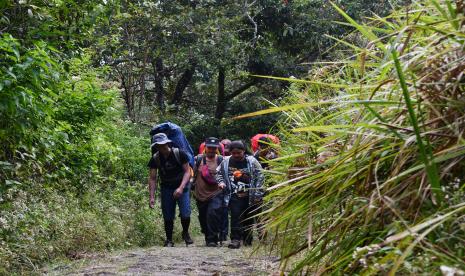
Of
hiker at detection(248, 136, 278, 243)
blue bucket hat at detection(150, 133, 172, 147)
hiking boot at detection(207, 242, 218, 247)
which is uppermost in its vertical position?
blue bucket hat at detection(150, 133, 172, 147)

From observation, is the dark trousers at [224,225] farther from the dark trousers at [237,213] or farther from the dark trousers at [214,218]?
the dark trousers at [237,213]

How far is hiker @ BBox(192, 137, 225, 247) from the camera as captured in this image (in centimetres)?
1180

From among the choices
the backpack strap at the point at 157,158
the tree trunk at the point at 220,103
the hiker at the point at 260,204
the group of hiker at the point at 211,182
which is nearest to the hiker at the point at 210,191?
the group of hiker at the point at 211,182

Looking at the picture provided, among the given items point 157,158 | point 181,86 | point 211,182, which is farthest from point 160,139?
→ point 181,86

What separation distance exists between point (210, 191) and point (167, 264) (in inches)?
155

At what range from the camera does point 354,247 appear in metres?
2.98

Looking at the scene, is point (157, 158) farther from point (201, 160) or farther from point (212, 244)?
point (212, 244)

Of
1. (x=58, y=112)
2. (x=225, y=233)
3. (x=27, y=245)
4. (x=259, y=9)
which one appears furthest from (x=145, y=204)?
(x=259, y=9)

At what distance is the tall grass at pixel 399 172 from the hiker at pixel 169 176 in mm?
7685

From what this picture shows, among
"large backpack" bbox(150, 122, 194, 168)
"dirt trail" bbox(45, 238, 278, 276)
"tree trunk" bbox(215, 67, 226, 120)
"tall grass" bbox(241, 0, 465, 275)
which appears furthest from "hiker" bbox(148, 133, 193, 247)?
"tree trunk" bbox(215, 67, 226, 120)

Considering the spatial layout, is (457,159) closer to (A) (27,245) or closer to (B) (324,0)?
(A) (27,245)

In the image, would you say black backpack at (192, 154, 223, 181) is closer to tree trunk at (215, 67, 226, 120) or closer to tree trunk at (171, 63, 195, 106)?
tree trunk at (171, 63, 195, 106)

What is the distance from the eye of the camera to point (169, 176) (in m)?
11.4

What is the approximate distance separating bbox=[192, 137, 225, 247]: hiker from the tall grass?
8283 millimetres
